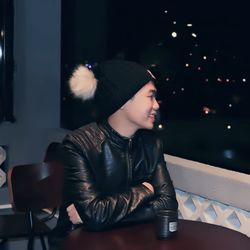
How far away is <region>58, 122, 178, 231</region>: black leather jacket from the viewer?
161 centimetres

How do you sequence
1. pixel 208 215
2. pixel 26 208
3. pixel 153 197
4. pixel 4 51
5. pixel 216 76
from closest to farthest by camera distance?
pixel 153 197
pixel 208 215
pixel 216 76
pixel 26 208
pixel 4 51

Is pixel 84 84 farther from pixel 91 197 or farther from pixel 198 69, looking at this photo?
pixel 198 69

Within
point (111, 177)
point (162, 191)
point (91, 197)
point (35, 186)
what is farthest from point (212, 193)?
point (35, 186)

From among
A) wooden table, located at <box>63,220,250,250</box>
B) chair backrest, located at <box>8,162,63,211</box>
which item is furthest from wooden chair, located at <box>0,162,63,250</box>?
wooden table, located at <box>63,220,250,250</box>

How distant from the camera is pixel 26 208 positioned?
232 cm

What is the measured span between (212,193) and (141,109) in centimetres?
48

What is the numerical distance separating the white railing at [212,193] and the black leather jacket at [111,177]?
24 cm

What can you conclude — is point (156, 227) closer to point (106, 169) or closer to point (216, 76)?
point (106, 169)

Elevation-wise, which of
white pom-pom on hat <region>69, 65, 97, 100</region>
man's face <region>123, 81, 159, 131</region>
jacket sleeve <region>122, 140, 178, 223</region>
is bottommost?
jacket sleeve <region>122, 140, 178, 223</region>

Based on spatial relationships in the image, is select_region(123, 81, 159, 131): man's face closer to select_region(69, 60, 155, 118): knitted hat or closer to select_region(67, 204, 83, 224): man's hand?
select_region(69, 60, 155, 118): knitted hat

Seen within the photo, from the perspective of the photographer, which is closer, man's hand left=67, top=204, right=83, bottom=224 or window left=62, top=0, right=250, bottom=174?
man's hand left=67, top=204, right=83, bottom=224

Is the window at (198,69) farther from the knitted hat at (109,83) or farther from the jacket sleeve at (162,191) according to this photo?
the knitted hat at (109,83)

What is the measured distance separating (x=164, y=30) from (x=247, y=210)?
3.35 feet

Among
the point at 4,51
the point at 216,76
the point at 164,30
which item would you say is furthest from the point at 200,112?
the point at 4,51
